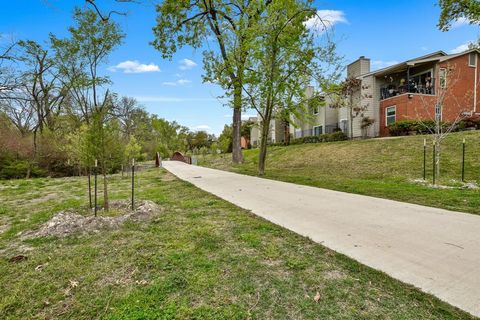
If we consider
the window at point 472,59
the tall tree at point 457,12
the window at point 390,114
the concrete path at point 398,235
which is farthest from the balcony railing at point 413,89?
the concrete path at point 398,235

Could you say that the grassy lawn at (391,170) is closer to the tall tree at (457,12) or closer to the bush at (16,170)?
the tall tree at (457,12)

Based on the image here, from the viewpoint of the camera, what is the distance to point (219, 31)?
51.1ft

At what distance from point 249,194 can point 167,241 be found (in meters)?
3.71

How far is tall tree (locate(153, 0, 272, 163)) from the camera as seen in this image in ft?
37.6

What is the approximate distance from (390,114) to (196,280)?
20802 millimetres

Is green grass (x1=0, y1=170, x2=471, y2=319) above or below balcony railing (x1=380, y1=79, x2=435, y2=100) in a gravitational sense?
below

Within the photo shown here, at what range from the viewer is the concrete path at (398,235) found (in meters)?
2.41

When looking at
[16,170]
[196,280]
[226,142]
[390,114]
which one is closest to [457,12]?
[390,114]

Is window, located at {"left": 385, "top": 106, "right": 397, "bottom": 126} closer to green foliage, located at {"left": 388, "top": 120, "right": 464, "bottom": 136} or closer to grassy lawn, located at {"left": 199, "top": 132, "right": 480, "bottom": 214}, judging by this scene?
green foliage, located at {"left": 388, "top": 120, "right": 464, "bottom": 136}

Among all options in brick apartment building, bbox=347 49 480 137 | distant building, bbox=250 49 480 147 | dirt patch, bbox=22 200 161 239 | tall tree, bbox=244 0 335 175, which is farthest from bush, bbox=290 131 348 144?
dirt patch, bbox=22 200 161 239

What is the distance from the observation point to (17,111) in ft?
77.9

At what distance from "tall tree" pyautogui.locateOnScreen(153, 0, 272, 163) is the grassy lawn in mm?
5040

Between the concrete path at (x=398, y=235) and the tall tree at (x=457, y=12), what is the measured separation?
9081mm

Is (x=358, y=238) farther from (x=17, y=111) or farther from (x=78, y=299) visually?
(x=17, y=111)
